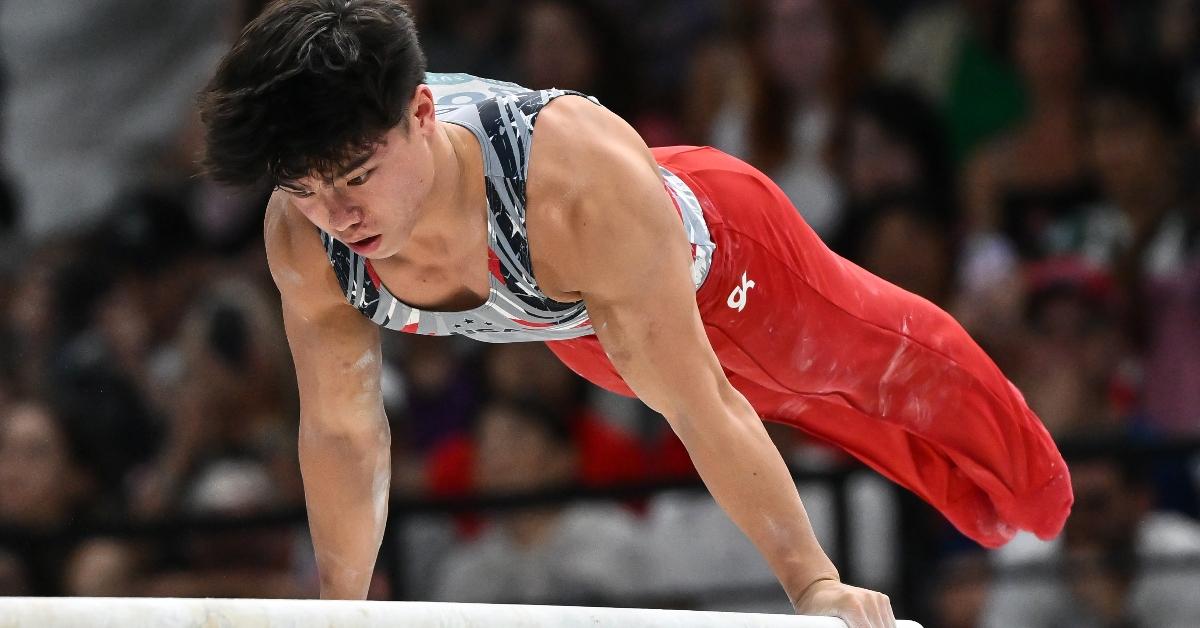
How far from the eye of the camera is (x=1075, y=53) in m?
4.14

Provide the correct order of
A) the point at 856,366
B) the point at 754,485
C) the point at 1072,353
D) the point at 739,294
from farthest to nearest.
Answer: the point at 1072,353 → the point at 856,366 → the point at 739,294 → the point at 754,485

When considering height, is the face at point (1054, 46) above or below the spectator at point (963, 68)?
above

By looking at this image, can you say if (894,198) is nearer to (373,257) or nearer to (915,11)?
(915,11)

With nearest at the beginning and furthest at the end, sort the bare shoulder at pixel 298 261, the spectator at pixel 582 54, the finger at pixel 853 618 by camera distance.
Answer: the finger at pixel 853 618, the bare shoulder at pixel 298 261, the spectator at pixel 582 54

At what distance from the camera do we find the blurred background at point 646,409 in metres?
3.72

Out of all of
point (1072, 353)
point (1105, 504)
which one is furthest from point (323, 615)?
point (1072, 353)

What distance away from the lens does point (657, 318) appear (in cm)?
194

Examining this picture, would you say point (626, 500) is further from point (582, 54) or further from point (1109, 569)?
point (582, 54)

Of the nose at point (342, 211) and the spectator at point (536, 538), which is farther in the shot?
the spectator at point (536, 538)

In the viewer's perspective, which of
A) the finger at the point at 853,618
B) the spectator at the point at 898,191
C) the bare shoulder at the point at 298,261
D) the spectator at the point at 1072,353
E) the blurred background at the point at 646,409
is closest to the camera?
the finger at the point at 853,618

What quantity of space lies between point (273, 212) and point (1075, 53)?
264 centimetres

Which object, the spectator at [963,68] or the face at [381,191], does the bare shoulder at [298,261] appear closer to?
the face at [381,191]

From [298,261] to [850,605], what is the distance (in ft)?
2.70

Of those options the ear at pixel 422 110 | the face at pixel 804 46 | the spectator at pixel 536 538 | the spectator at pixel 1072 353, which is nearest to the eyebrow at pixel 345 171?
the ear at pixel 422 110
